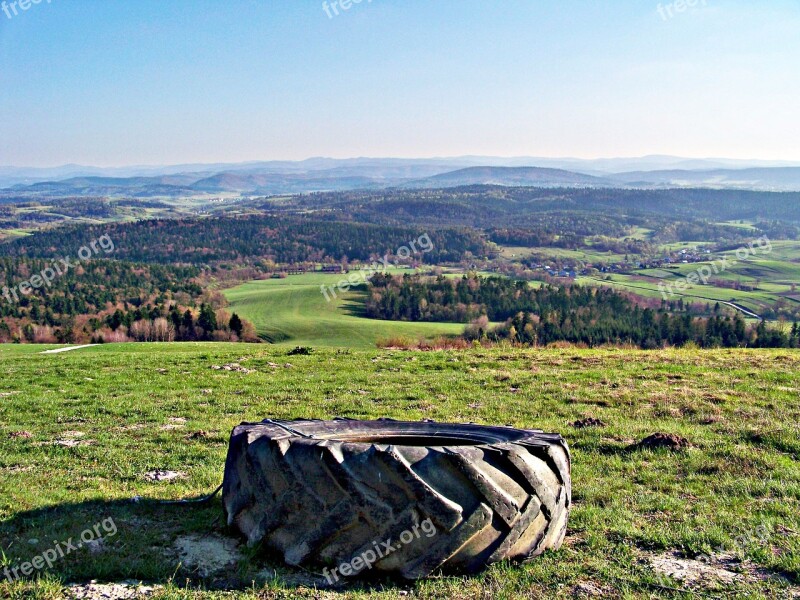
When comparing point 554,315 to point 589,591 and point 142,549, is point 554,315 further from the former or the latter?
point 142,549

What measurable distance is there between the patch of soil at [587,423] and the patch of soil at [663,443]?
128 centimetres

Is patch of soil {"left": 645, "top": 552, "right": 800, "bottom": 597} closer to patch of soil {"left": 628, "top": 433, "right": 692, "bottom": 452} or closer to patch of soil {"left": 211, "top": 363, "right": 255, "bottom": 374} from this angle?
patch of soil {"left": 628, "top": 433, "right": 692, "bottom": 452}

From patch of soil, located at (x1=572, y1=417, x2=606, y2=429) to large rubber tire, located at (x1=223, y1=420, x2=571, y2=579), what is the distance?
491 centimetres

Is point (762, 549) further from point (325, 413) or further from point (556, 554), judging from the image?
point (325, 413)

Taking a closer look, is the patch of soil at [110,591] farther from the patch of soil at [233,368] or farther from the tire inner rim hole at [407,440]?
the patch of soil at [233,368]

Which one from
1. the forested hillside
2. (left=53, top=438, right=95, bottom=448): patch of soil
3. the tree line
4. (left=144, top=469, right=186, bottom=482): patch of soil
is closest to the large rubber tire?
(left=144, top=469, right=186, bottom=482): patch of soil

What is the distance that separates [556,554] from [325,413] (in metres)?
6.96

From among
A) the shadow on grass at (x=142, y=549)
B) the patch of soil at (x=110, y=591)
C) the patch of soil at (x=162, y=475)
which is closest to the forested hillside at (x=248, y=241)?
the patch of soil at (x=162, y=475)

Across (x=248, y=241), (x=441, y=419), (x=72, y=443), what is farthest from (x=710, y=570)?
(x=248, y=241)

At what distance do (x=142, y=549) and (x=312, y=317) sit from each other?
68.1m

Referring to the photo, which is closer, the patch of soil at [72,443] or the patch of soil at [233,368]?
the patch of soil at [72,443]

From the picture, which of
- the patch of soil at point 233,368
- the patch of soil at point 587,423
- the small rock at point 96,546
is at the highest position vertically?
the small rock at point 96,546

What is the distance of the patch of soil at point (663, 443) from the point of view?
898 centimetres

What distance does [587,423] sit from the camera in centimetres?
1071
